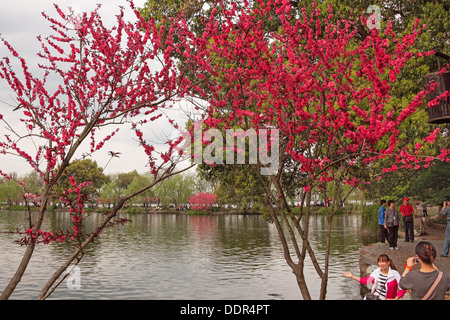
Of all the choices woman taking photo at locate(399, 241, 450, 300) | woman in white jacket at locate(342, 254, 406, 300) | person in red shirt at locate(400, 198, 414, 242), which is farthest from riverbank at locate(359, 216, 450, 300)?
woman taking photo at locate(399, 241, 450, 300)

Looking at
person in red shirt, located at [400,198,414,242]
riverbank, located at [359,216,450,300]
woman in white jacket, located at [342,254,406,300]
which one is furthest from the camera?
person in red shirt, located at [400,198,414,242]

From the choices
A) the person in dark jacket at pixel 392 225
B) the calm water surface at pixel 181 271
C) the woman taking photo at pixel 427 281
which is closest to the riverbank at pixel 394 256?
the person in dark jacket at pixel 392 225

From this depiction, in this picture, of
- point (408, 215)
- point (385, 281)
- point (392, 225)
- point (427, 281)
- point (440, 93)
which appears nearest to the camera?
point (427, 281)

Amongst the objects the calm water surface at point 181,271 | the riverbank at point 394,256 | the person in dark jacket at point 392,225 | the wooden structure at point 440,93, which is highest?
the wooden structure at point 440,93

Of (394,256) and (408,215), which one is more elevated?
(408,215)

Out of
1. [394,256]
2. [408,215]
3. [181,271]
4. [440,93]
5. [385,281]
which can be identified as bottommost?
[181,271]

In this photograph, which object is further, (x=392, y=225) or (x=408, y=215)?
(x=408, y=215)

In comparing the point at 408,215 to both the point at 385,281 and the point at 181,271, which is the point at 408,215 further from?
the point at 385,281

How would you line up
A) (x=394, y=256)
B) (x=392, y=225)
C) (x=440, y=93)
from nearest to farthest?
(x=440, y=93)
(x=394, y=256)
(x=392, y=225)

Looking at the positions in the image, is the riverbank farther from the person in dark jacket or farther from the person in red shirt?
the person in red shirt

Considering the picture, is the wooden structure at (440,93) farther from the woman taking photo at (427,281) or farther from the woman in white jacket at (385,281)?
the woman taking photo at (427,281)

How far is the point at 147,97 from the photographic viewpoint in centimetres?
827

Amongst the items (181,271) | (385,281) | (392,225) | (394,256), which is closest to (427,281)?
(385,281)
